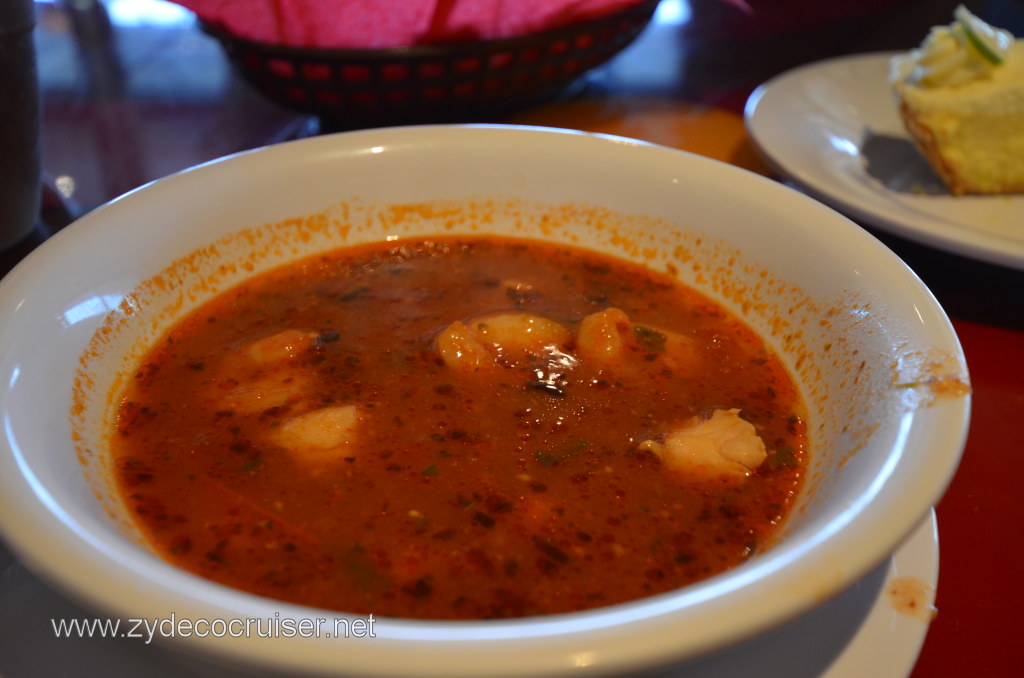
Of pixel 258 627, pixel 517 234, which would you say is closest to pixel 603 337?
pixel 517 234

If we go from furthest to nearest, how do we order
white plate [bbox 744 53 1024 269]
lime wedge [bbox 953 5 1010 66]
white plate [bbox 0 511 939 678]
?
lime wedge [bbox 953 5 1010 66] → white plate [bbox 744 53 1024 269] → white plate [bbox 0 511 939 678]

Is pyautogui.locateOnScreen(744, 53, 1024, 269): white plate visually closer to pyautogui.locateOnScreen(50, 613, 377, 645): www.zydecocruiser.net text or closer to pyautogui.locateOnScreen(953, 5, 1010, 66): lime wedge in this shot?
pyautogui.locateOnScreen(953, 5, 1010, 66): lime wedge

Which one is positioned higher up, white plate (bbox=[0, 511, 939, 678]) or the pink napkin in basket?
the pink napkin in basket

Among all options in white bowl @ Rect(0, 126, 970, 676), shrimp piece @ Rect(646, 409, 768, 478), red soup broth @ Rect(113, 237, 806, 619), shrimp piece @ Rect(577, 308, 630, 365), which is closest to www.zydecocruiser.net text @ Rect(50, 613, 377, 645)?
white bowl @ Rect(0, 126, 970, 676)

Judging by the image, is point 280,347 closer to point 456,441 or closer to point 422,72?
point 456,441

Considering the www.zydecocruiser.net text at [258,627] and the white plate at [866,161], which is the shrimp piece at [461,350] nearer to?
the www.zydecocruiser.net text at [258,627]

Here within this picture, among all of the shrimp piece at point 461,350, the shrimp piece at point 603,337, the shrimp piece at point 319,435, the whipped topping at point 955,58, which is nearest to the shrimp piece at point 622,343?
the shrimp piece at point 603,337
